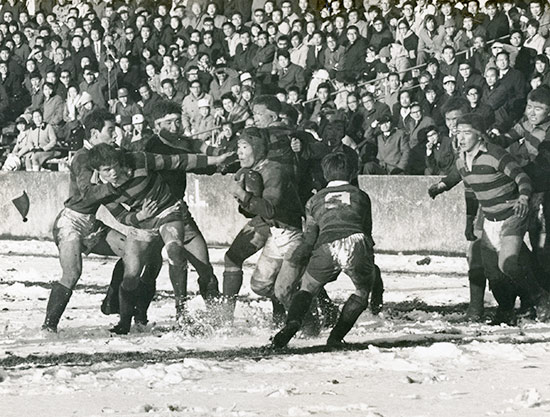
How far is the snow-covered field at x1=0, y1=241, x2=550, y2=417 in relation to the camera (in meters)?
7.57

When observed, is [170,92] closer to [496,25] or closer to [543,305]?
[496,25]

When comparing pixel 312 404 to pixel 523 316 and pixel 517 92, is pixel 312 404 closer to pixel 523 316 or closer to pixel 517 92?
pixel 523 316

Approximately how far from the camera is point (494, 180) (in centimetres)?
1110

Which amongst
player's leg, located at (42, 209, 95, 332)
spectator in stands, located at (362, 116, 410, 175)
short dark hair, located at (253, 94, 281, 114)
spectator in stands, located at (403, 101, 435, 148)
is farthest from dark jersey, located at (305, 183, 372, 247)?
spectator in stands, located at (362, 116, 410, 175)

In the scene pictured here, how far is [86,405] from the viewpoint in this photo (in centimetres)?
764

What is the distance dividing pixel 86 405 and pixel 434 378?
7.39 ft

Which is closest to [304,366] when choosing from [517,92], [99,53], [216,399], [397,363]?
[397,363]

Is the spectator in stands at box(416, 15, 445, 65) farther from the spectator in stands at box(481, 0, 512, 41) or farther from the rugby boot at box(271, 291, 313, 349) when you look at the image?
the rugby boot at box(271, 291, 313, 349)

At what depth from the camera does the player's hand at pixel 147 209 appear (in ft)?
36.0

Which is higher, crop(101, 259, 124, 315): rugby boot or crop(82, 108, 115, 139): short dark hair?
crop(82, 108, 115, 139): short dark hair

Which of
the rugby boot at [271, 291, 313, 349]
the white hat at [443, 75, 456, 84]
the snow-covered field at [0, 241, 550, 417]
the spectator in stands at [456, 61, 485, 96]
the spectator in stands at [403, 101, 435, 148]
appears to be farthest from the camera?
the spectator in stands at [403, 101, 435, 148]

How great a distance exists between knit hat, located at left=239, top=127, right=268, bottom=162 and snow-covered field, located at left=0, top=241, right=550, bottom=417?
1491 millimetres

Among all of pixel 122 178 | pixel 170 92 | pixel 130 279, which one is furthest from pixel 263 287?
pixel 170 92

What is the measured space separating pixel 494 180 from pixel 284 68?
25.7ft
